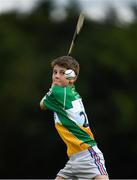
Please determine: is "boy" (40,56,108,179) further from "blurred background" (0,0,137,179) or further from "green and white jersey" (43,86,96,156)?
"blurred background" (0,0,137,179)

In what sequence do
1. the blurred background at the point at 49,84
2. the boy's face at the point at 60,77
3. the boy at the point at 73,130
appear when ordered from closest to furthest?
1. the boy at the point at 73,130
2. the boy's face at the point at 60,77
3. the blurred background at the point at 49,84

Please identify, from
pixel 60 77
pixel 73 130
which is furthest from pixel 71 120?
pixel 60 77

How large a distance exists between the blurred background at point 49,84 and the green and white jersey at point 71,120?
22.3m

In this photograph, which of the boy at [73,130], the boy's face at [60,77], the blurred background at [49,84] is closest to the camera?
the boy at [73,130]

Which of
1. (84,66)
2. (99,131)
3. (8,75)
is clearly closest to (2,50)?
(8,75)

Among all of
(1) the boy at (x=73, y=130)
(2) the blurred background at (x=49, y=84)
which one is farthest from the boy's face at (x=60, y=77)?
(2) the blurred background at (x=49, y=84)

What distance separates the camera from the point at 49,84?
38125 mm

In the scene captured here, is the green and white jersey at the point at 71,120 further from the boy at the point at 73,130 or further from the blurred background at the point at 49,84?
the blurred background at the point at 49,84

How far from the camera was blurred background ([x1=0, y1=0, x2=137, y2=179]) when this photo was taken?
37.3 metres

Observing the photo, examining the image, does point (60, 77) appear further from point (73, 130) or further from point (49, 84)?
point (49, 84)

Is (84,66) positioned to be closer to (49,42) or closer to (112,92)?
(112,92)

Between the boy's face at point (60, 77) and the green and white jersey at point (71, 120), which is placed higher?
the boy's face at point (60, 77)

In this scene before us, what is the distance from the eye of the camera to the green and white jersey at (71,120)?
36.9ft

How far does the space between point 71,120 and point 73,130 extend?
4.8 inches
